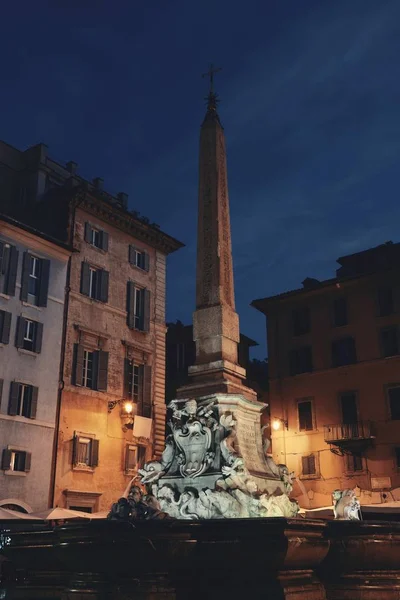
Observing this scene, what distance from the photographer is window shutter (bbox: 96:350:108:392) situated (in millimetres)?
25328

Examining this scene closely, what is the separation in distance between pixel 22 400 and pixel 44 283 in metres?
4.64

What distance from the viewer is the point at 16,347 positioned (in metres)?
22.8

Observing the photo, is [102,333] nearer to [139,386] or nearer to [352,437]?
[139,386]

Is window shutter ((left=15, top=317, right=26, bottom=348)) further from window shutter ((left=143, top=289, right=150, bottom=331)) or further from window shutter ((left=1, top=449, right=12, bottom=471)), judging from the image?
window shutter ((left=143, top=289, right=150, bottom=331))

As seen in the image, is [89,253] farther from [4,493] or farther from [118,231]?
[4,493]

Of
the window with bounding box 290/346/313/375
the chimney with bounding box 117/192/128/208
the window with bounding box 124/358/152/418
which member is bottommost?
the window with bounding box 124/358/152/418

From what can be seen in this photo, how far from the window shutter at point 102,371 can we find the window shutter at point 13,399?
383 centimetres

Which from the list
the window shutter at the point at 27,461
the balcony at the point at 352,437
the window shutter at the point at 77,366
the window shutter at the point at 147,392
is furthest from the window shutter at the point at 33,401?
the balcony at the point at 352,437

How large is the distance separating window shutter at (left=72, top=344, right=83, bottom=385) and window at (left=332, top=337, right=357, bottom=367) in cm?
1309

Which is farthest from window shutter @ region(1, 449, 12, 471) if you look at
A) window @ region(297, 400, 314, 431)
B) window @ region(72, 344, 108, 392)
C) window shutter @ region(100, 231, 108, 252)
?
window @ region(297, 400, 314, 431)

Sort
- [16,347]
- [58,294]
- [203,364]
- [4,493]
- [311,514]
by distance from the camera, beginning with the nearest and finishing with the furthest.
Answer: [203,364] < [311,514] < [4,493] < [16,347] < [58,294]

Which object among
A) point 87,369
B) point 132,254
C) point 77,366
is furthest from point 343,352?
point 77,366

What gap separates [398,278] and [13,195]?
60.9 feet

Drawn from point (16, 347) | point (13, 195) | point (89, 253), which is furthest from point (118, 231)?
point (16, 347)
